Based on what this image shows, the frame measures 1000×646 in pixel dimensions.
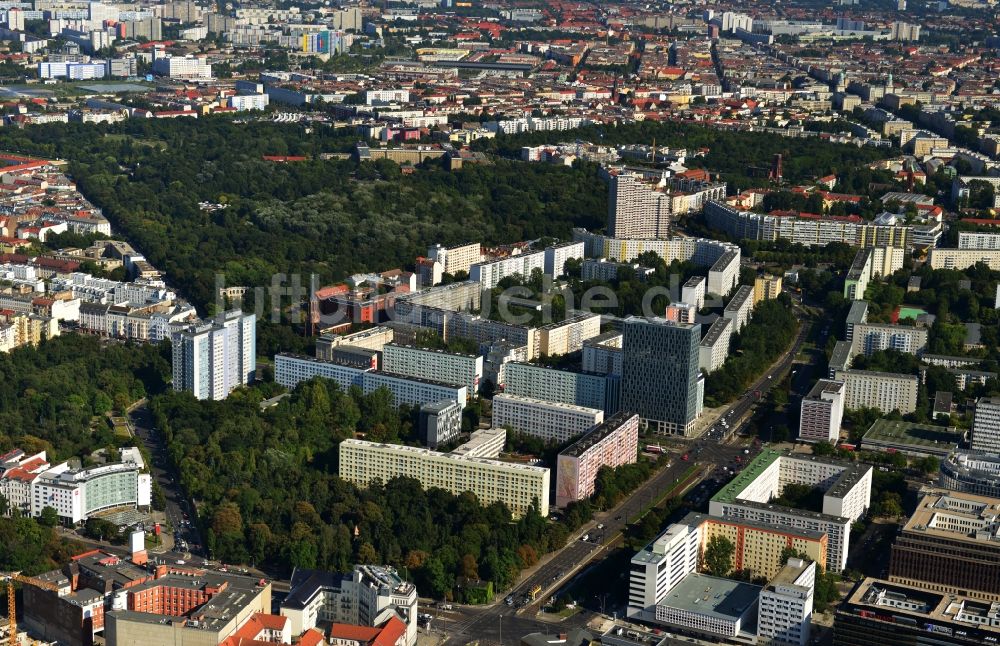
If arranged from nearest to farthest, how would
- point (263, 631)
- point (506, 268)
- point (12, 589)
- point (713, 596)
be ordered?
point (263, 631), point (12, 589), point (713, 596), point (506, 268)

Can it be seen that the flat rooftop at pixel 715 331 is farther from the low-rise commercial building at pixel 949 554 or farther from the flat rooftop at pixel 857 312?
the low-rise commercial building at pixel 949 554

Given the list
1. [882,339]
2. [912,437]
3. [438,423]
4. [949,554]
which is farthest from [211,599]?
[882,339]

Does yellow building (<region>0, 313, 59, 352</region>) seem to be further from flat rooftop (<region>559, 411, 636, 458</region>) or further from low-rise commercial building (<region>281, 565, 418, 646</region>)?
low-rise commercial building (<region>281, 565, 418, 646</region>)

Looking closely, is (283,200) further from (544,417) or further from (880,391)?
(880,391)

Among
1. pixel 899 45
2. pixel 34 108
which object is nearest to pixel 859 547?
pixel 34 108

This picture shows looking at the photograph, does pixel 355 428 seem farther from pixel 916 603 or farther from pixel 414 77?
pixel 414 77

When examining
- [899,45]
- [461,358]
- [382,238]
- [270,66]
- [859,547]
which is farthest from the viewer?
[899,45]
